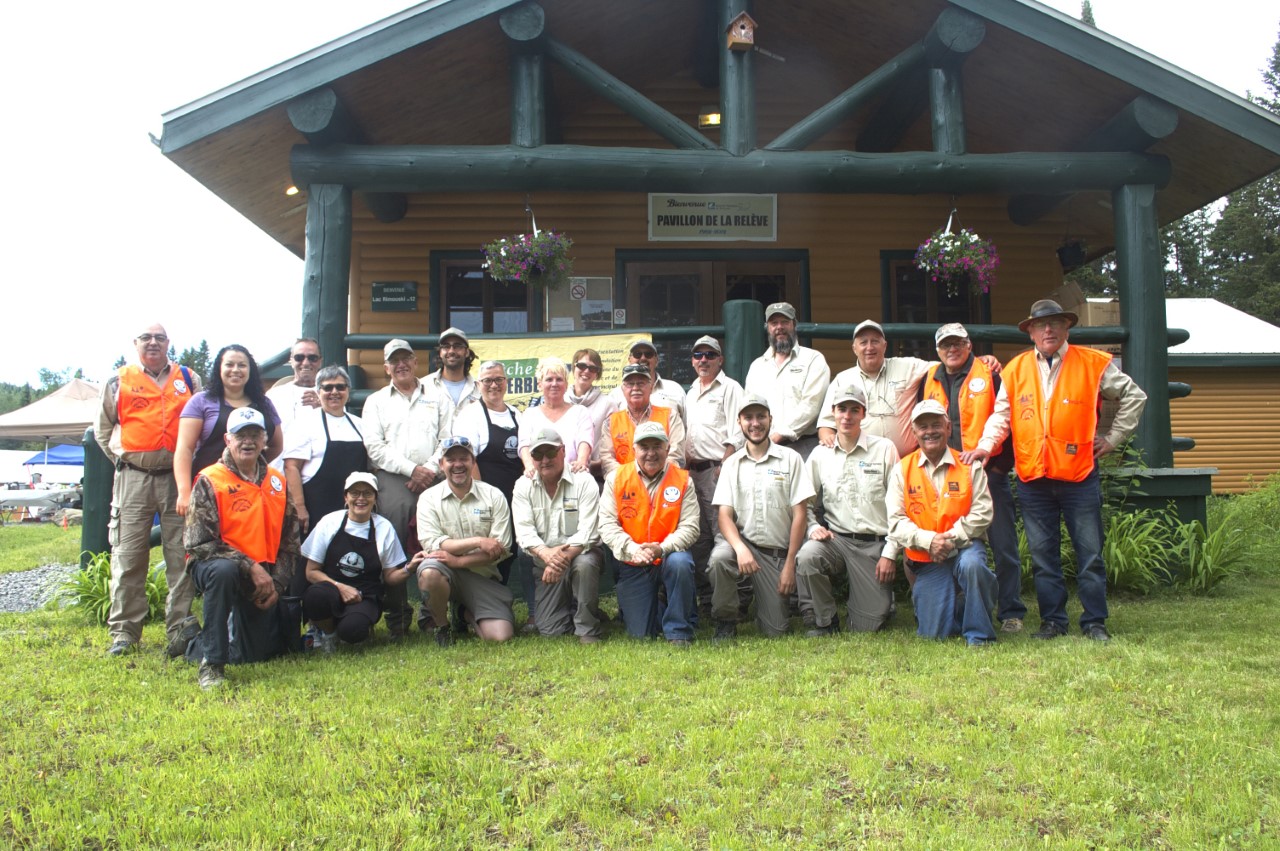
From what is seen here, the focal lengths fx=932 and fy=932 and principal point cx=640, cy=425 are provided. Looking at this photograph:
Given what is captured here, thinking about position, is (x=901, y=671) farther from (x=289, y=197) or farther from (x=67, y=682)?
(x=289, y=197)

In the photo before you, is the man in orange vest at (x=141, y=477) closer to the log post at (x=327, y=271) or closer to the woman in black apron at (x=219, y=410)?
the woman in black apron at (x=219, y=410)

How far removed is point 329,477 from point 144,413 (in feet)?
3.66

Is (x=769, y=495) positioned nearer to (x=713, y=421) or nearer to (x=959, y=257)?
(x=713, y=421)

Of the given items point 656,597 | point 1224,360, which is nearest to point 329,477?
point 656,597

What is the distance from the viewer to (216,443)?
5.42m

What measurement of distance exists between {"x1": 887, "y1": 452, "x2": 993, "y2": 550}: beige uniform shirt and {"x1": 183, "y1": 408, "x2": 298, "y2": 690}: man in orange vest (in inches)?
139

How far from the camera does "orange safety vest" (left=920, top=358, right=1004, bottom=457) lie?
219 inches

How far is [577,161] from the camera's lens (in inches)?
305

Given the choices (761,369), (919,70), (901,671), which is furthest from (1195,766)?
(919,70)

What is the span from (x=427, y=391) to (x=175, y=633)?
2078 mm

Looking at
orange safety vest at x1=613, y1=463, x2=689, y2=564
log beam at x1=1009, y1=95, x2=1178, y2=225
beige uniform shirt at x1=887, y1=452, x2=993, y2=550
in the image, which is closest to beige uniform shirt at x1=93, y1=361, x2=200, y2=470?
orange safety vest at x1=613, y1=463, x2=689, y2=564

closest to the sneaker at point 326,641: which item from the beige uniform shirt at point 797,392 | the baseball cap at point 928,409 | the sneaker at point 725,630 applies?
the sneaker at point 725,630

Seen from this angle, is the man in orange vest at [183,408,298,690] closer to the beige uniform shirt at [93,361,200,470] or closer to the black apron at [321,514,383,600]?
the black apron at [321,514,383,600]

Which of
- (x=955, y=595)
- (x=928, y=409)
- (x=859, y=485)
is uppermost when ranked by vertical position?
(x=928, y=409)
